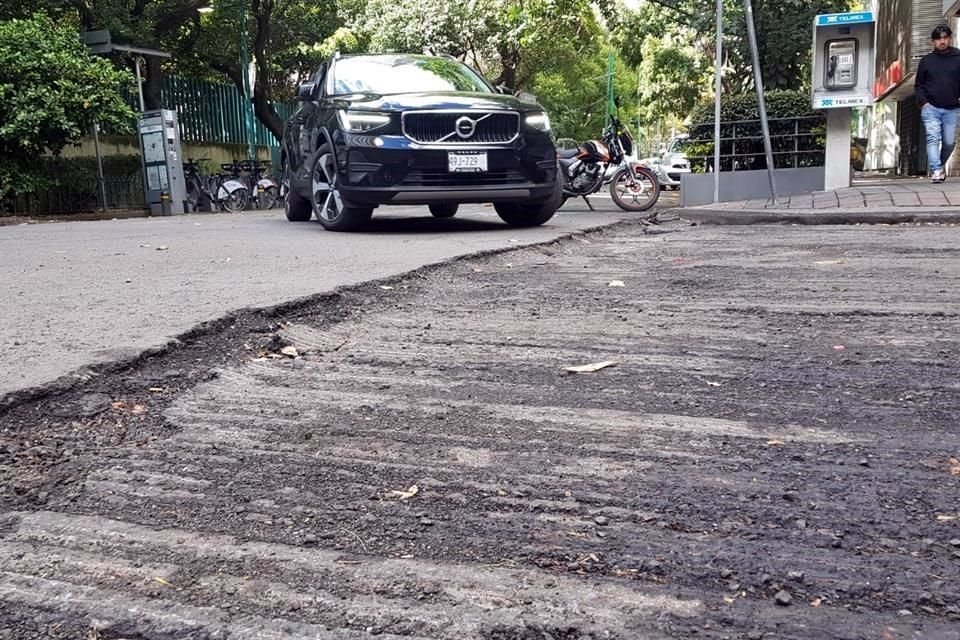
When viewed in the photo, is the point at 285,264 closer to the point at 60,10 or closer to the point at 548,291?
the point at 548,291

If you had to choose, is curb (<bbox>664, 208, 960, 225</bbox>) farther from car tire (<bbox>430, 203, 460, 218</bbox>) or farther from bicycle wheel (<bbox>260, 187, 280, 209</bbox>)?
bicycle wheel (<bbox>260, 187, 280, 209</bbox>)

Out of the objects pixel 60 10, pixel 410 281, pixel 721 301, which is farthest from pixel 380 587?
pixel 60 10

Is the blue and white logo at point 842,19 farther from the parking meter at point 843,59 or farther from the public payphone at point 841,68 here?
the public payphone at point 841,68

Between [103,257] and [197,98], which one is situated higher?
[197,98]

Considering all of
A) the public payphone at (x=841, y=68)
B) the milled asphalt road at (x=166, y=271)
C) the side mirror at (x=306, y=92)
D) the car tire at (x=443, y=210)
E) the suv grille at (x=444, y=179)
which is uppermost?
the public payphone at (x=841, y=68)

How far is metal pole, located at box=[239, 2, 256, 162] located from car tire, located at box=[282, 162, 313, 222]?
39.0 feet

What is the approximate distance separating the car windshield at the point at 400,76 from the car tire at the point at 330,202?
29.0 inches

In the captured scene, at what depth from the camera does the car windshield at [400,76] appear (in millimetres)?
8555

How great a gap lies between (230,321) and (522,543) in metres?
2.32

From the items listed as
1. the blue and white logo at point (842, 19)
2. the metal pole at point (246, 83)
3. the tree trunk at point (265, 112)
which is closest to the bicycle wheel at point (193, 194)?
the metal pole at point (246, 83)

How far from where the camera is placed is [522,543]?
181 centimetres

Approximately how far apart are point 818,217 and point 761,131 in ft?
14.2

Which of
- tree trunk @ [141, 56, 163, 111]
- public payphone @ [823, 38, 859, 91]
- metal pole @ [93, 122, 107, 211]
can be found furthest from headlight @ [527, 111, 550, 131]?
tree trunk @ [141, 56, 163, 111]

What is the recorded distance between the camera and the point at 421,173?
7.89 m
